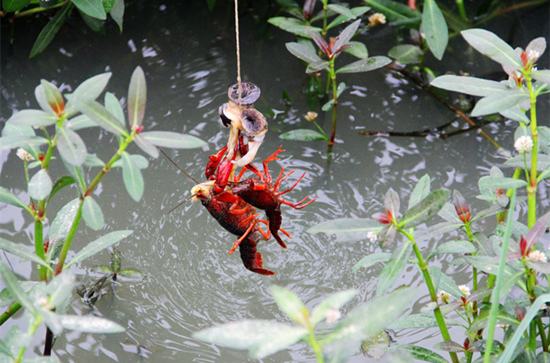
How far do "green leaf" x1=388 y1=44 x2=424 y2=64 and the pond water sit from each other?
0.29 feet

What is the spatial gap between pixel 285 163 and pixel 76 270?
0.69m

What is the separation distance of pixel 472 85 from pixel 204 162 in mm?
1113

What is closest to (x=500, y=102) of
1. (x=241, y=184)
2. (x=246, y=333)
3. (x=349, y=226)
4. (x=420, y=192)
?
(x=420, y=192)

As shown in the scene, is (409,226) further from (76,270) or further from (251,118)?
(76,270)

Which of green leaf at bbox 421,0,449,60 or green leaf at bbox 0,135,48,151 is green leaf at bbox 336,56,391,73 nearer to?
green leaf at bbox 421,0,449,60

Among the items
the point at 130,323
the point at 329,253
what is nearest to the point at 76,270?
the point at 130,323

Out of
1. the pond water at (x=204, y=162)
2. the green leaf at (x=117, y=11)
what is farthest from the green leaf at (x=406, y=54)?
the green leaf at (x=117, y=11)

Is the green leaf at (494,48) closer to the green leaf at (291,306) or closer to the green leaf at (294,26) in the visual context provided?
the green leaf at (291,306)

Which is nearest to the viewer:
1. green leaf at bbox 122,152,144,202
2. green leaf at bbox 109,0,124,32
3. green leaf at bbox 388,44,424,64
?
green leaf at bbox 122,152,144,202

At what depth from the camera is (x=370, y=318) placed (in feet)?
3.97

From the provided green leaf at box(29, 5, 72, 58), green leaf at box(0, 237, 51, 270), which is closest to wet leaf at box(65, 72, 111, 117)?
green leaf at box(0, 237, 51, 270)

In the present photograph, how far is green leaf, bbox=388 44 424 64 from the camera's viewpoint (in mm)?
2832

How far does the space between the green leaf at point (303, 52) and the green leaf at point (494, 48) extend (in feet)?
2.95

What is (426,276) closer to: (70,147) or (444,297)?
(444,297)
